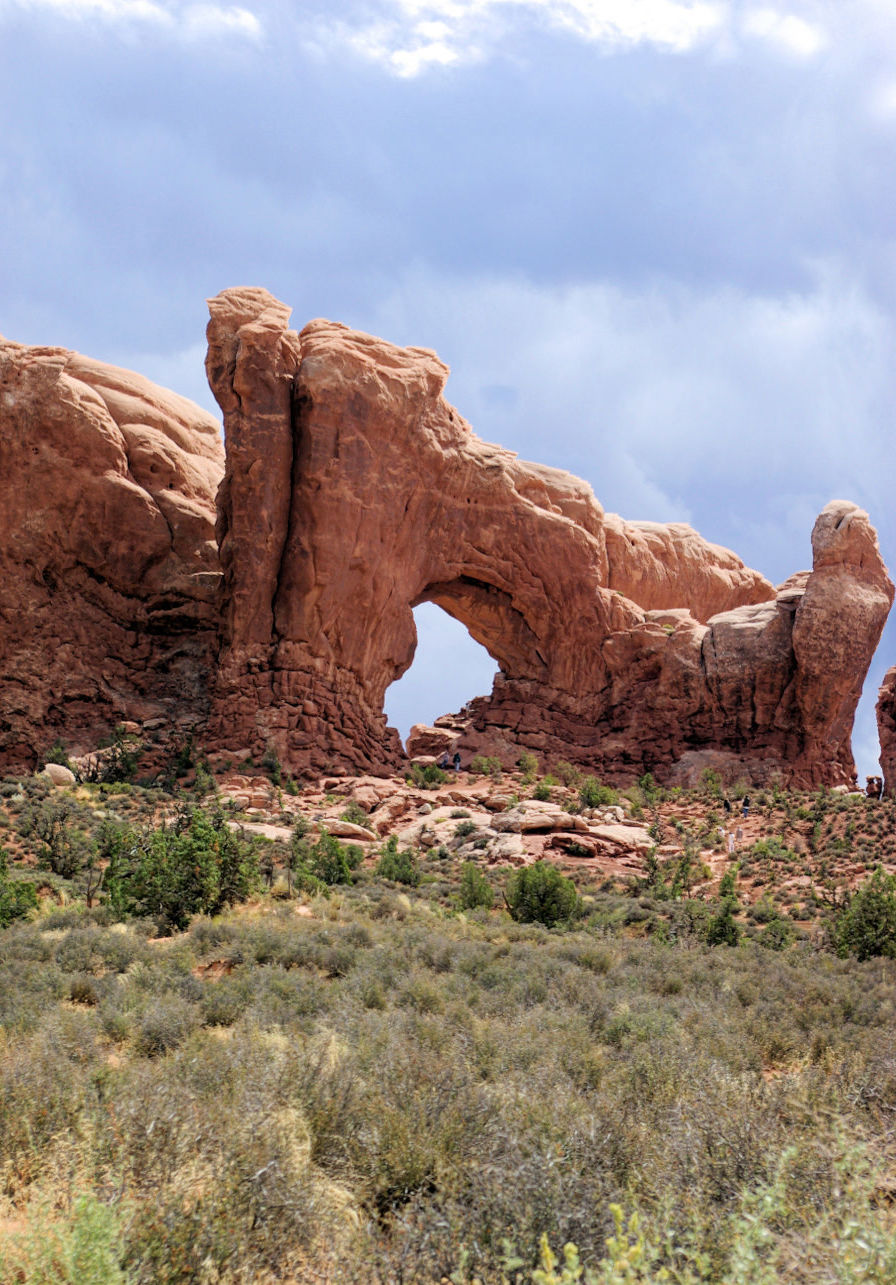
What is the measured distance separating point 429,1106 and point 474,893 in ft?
38.7

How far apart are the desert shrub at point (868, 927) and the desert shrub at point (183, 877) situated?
28.6ft

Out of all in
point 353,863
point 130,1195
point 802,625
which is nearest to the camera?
point 130,1195

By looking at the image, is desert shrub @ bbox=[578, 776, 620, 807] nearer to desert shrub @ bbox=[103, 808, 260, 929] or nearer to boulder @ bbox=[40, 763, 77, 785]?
desert shrub @ bbox=[103, 808, 260, 929]

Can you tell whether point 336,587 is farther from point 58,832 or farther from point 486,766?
point 58,832

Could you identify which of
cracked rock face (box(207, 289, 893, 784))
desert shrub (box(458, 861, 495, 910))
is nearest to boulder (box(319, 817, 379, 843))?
cracked rock face (box(207, 289, 893, 784))

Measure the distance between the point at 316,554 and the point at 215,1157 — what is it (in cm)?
2317

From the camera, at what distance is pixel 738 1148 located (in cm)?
521

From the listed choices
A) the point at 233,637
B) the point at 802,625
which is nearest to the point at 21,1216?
the point at 233,637

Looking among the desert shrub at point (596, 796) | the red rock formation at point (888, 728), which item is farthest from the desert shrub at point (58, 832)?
the red rock formation at point (888, 728)

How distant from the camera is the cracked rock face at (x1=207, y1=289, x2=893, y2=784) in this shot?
27.1 meters

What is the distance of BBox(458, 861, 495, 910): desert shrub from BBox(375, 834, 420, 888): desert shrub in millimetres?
1147

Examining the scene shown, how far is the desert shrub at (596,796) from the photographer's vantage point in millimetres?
26125

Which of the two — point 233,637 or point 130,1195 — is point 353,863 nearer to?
point 233,637

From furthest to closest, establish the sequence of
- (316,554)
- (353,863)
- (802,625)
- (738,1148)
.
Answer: (802,625), (316,554), (353,863), (738,1148)
